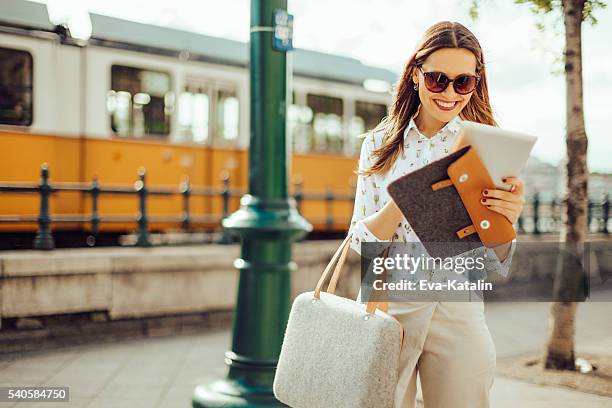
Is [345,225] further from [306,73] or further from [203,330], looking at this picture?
[203,330]

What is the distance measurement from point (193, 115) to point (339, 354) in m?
10.2

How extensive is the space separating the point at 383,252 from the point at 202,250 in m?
6.18

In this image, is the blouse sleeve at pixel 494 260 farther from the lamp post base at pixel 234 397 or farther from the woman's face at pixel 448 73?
the lamp post base at pixel 234 397

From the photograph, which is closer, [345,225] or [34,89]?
[34,89]

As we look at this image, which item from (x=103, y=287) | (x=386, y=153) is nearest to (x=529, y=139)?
(x=386, y=153)

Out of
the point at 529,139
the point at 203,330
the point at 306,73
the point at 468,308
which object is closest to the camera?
the point at 529,139

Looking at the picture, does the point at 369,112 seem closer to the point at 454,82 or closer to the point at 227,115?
the point at 227,115

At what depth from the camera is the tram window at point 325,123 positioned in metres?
13.5

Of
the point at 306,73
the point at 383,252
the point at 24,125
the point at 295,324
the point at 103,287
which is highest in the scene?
the point at 306,73

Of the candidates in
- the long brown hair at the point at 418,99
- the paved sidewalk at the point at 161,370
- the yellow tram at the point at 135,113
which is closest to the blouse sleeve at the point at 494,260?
the long brown hair at the point at 418,99

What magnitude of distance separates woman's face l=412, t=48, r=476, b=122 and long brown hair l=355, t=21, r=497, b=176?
0.02 metres

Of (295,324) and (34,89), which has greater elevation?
(34,89)

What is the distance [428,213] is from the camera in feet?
6.90

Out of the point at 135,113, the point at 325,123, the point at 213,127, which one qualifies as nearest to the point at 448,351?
the point at 135,113
